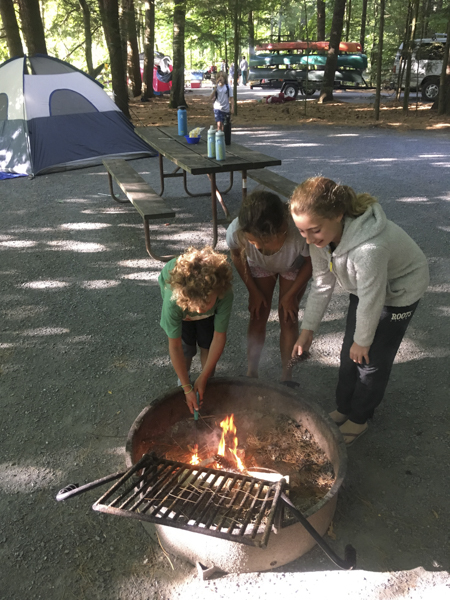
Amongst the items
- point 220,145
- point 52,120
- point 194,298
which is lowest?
point 194,298

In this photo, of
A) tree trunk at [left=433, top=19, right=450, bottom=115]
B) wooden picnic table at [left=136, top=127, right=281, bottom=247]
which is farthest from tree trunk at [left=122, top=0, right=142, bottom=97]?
wooden picnic table at [left=136, top=127, right=281, bottom=247]

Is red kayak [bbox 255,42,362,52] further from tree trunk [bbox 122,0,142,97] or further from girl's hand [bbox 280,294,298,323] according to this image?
girl's hand [bbox 280,294,298,323]

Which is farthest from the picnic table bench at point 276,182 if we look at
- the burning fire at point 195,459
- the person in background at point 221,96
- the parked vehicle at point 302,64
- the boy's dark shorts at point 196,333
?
the parked vehicle at point 302,64

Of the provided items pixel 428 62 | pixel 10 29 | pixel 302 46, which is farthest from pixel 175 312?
pixel 302 46

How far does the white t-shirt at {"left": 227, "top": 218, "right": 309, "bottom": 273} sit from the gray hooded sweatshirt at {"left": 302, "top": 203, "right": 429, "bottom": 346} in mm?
190

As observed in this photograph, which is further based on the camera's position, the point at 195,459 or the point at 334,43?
the point at 334,43

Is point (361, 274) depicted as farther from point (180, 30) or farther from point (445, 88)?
point (180, 30)

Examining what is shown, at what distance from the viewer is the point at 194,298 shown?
6.43 ft

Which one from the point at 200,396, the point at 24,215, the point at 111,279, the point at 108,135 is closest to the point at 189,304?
the point at 200,396

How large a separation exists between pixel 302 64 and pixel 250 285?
19312 mm

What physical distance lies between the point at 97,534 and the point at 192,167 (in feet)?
11.2

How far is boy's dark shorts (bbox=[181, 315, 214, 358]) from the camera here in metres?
2.65

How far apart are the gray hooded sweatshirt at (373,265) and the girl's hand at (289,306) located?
0.45m

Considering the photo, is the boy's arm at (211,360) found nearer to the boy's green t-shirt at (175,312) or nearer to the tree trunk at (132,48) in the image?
the boy's green t-shirt at (175,312)
